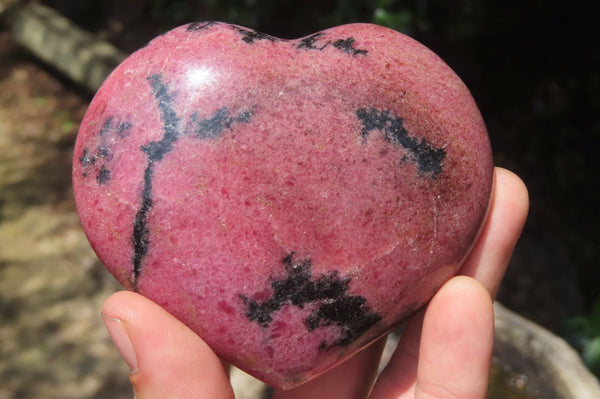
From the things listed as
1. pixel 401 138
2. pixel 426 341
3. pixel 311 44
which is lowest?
pixel 426 341

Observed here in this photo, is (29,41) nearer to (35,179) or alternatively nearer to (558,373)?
(35,179)

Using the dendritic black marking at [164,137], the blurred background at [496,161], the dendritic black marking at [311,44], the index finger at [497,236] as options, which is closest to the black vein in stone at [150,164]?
the dendritic black marking at [164,137]

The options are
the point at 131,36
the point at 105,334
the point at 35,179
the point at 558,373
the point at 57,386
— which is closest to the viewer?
the point at 558,373

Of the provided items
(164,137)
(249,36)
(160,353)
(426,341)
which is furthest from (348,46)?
(160,353)

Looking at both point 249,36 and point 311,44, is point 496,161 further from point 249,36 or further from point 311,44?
point 249,36

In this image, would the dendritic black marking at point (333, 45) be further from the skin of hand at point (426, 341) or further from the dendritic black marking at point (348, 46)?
the skin of hand at point (426, 341)

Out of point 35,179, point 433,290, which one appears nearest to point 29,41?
point 35,179

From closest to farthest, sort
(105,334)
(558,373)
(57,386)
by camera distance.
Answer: (558,373)
(57,386)
(105,334)
